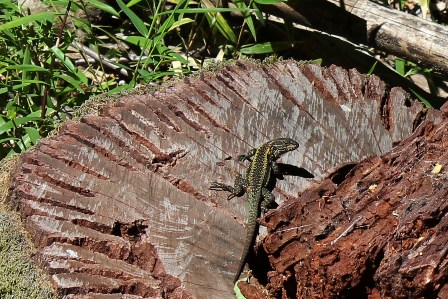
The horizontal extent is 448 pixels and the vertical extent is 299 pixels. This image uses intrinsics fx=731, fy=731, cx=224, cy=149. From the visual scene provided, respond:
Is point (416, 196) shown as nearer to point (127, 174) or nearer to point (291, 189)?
point (291, 189)

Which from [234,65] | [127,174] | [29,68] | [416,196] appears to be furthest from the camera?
[29,68]

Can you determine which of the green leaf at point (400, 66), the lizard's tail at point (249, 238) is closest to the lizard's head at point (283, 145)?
the lizard's tail at point (249, 238)

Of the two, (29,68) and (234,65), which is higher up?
(234,65)

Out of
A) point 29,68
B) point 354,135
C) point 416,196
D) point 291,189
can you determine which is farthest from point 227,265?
point 29,68

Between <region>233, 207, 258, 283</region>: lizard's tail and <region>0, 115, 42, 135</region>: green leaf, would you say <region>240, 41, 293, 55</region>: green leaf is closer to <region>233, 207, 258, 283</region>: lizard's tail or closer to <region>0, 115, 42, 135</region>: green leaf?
<region>0, 115, 42, 135</region>: green leaf

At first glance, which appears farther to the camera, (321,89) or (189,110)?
Result: (321,89)

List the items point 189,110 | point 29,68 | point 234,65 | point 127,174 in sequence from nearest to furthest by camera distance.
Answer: point 127,174, point 189,110, point 234,65, point 29,68

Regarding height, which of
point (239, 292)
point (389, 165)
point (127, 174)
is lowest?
point (239, 292)
